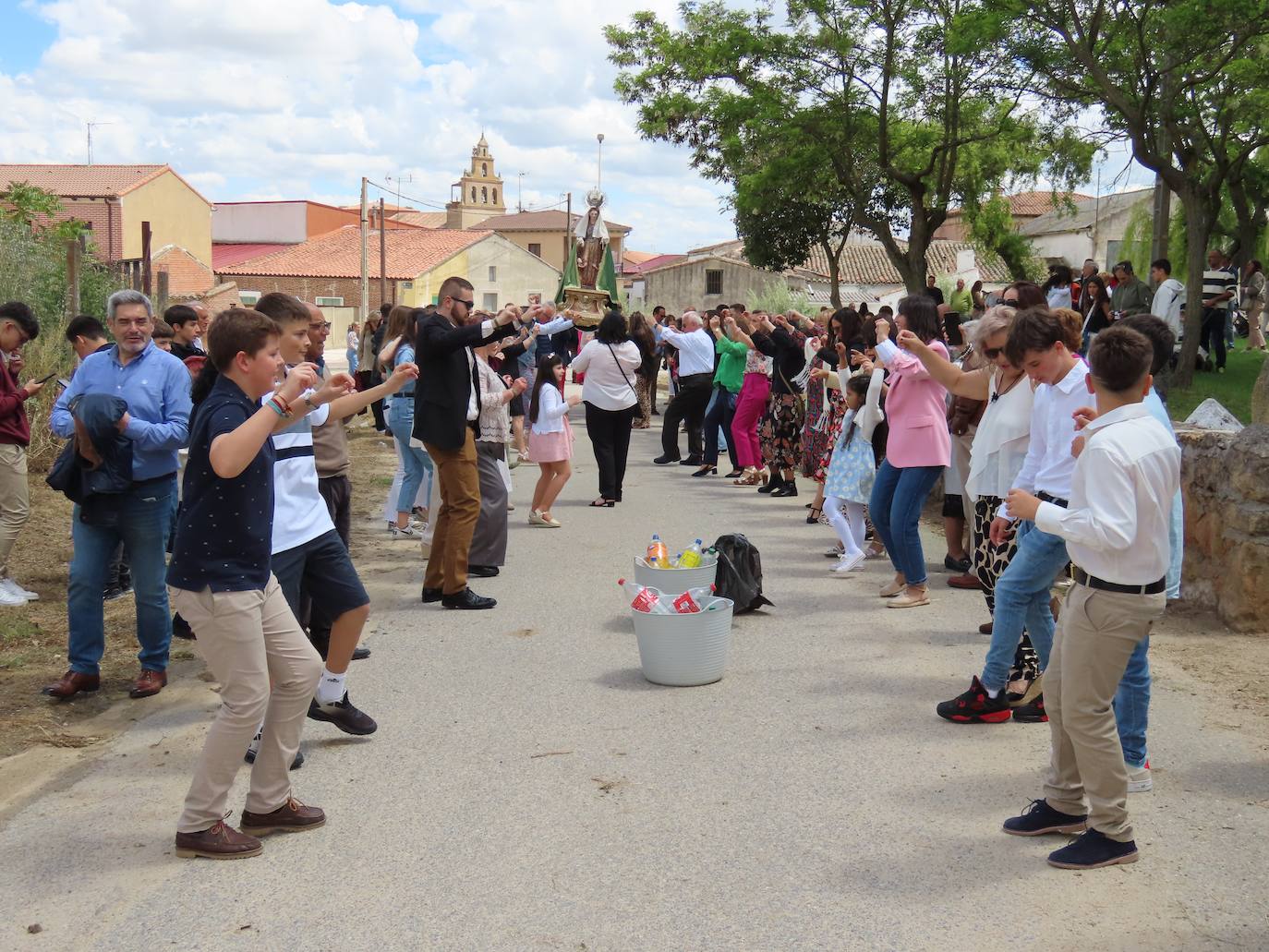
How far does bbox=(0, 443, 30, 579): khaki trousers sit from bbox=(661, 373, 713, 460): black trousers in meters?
9.16

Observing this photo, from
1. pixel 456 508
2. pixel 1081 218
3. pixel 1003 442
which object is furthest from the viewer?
pixel 1081 218

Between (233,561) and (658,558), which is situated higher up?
(233,561)

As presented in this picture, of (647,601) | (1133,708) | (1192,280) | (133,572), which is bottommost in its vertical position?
(1133,708)

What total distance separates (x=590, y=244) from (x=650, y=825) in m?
17.4

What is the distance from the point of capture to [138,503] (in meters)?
5.91

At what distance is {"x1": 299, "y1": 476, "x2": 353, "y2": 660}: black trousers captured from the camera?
5.83 metres

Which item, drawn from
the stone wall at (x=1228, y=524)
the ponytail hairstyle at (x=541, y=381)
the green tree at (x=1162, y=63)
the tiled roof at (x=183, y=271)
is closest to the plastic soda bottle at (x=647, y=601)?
the stone wall at (x=1228, y=524)

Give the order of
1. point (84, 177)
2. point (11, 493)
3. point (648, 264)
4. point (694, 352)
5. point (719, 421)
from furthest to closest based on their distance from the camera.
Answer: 1. point (648, 264)
2. point (84, 177)
3. point (694, 352)
4. point (719, 421)
5. point (11, 493)

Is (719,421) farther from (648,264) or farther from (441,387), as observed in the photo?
(648,264)

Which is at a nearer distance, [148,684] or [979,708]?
[979,708]

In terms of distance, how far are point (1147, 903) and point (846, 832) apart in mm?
1003

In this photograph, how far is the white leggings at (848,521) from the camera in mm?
9109

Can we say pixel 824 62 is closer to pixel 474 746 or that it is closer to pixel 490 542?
pixel 490 542

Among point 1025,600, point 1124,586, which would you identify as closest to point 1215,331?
point 1025,600
